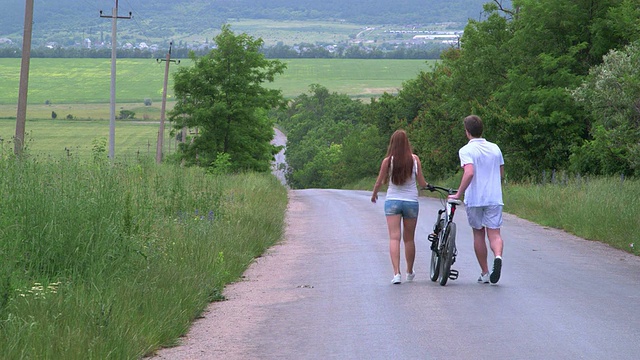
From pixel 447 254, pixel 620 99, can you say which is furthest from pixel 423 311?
pixel 620 99

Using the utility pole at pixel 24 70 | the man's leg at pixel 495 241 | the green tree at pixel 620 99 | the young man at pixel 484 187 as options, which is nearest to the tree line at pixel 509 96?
the green tree at pixel 620 99

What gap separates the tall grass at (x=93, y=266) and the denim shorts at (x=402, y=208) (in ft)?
7.36

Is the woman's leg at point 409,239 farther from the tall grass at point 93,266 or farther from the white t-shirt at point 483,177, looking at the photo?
the tall grass at point 93,266

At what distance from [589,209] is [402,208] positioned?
966cm

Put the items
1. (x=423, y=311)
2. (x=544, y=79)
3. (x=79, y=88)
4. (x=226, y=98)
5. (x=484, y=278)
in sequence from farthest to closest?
(x=79, y=88) < (x=226, y=98) < (x=544, y=79) < (x=484, y=278) < (x=423, y=311)

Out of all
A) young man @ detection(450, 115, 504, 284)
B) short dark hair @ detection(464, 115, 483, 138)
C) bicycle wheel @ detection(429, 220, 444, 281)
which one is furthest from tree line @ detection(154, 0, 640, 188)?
bicycle wheel @ detection(429, 220, 444, 281)

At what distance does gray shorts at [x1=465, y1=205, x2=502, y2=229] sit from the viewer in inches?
474

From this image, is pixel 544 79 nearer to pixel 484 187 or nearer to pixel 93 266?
pixel 484 187

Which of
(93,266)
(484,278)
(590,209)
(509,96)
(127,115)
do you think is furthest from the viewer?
(127,115)

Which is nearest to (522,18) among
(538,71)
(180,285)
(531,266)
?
(538,71)

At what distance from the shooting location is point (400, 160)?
39.7 ft

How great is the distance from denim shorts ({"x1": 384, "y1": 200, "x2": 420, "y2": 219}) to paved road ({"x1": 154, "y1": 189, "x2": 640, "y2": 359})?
88 centimetres

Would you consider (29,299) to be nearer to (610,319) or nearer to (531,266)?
(610,319)

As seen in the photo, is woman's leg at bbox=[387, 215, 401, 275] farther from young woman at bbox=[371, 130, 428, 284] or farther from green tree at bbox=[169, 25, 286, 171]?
green tree at bbox=[169, 25, 286, 171]
